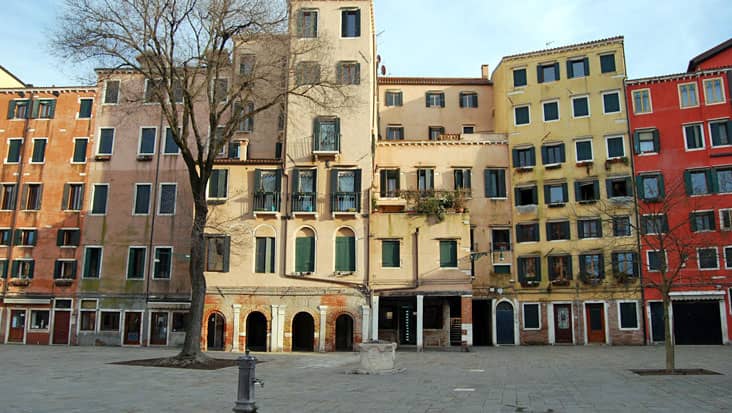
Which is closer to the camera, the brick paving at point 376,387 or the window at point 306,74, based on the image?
the brick paving at point 376,387

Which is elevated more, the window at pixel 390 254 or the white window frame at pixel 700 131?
the white window frame at pixel 700 131

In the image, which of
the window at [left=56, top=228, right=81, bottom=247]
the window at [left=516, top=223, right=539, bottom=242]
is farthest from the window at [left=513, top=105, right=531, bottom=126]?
the window at [left=56, top=228, right=81, bottom=247]

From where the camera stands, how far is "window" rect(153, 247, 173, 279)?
38500 mm

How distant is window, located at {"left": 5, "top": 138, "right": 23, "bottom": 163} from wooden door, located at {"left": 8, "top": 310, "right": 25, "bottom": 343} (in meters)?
10.3

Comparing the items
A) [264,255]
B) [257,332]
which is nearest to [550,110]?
[264,255]

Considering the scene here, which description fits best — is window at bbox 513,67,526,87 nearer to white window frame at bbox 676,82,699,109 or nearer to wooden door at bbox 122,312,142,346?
white window frame at bbox 676,82,699,109

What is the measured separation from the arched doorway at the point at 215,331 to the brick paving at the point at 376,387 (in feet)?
29.4

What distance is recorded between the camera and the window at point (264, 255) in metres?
34.7

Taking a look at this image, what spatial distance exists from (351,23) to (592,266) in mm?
22035

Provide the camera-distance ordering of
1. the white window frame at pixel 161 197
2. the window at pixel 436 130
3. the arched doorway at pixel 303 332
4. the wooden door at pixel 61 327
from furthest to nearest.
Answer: the window at pixel 436 130
the white window frame at pixel 161 197
the wooden door at pixel 61 327
the arched doorway at pixel 303 332

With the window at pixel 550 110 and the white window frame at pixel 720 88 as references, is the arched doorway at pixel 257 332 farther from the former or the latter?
the white window frame at pixel 720 88

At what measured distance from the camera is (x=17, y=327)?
129ft

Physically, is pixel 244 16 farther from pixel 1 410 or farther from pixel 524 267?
pixel 524 267

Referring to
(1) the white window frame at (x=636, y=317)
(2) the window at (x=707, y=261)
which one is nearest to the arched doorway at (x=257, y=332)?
(1) the white window frame at (x=636, y=317)
